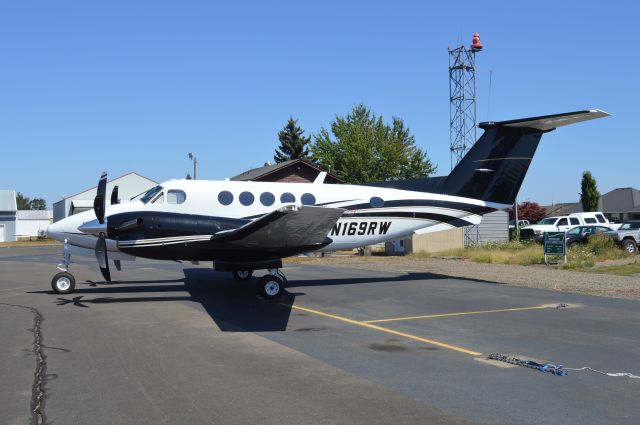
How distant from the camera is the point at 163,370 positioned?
6.97 metres

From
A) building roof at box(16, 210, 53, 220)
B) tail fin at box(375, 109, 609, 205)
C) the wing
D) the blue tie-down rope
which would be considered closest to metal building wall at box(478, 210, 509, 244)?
tail fin at box(375, 109, 609, 205)

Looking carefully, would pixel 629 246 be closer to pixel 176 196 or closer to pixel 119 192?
pixel 176 196

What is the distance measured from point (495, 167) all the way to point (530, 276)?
4413 mm

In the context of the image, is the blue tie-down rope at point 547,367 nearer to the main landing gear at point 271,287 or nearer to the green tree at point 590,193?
the main landing gear at point 271,287

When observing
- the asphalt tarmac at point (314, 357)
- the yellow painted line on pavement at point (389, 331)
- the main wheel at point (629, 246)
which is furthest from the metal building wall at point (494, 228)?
the yellow painted line on pavement at point (389, 331)

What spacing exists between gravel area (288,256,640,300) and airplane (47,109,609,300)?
271 centimetres

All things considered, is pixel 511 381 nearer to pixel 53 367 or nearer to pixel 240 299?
pixel 53 367

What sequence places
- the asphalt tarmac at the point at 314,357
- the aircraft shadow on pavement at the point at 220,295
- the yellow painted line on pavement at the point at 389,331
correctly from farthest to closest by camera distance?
the aircraft shadow on pavement at the point at 220,295 → the yellow painted line on pavement at the point at 389,331 → the asphalt tarmac at the point at 314,357

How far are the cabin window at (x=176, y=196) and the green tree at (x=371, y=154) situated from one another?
4224 cm

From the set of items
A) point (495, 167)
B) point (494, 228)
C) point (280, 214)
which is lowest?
point (280, 214)

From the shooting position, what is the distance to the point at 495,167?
17234 mm

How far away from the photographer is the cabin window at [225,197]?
48.6 ft

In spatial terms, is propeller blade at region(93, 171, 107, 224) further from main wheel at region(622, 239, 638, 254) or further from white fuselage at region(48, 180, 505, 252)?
main wheel at region(622, 239, 638, 254)

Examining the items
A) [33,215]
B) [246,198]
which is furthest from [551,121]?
[33,215]
